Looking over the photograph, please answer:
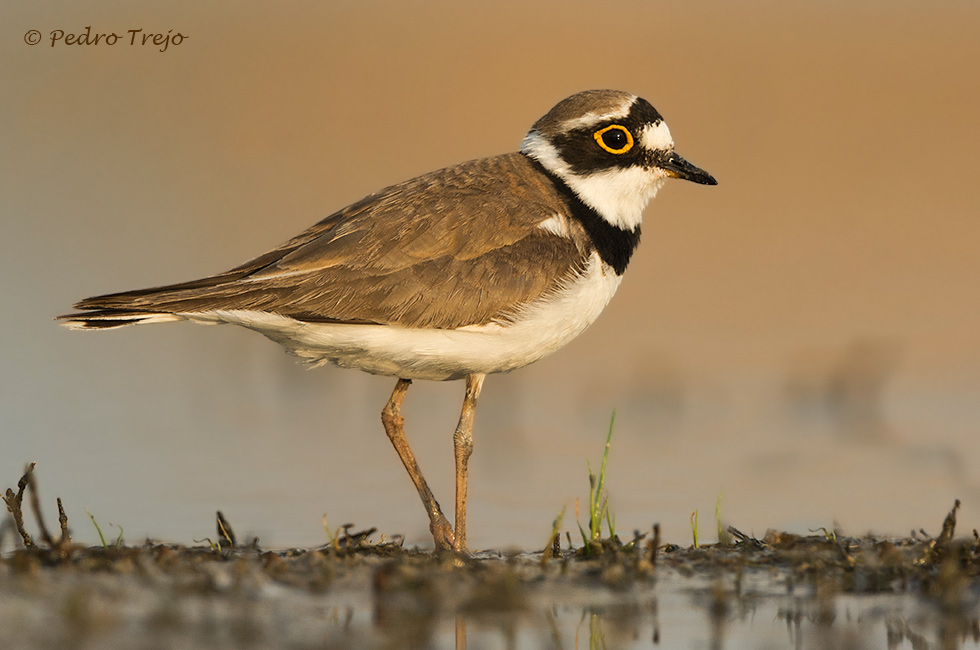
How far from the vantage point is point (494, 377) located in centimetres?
1123

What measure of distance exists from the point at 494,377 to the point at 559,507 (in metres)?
3.38

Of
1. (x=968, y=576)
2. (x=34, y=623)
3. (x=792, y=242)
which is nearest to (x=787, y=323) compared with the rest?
(x=792, y=242)

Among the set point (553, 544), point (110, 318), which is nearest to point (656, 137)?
point (553, 544)

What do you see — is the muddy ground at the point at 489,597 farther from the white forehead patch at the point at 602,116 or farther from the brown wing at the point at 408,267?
the white forehead patch at the point at 602,116

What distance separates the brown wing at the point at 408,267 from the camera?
655 cm

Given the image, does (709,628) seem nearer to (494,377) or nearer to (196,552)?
(196,552)

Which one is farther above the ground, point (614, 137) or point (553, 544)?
point (614, 137)

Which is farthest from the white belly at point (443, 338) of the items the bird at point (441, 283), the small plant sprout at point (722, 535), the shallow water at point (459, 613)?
the shallow water at point (459, 613)

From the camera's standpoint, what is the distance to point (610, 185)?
24.3 feet

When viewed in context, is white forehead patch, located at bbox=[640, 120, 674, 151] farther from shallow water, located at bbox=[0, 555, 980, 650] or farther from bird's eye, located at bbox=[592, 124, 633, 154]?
shallow water, located at bbox=[0, 555, 980, 650]

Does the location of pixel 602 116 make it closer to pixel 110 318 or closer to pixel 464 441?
pixel 464 441

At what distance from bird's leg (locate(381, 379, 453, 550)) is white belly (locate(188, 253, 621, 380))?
1.72 feet

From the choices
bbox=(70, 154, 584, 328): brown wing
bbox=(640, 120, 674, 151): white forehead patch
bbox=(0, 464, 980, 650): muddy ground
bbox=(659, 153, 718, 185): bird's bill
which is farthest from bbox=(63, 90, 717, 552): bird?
bbox=(0, 464, 980, 650): muddy ground

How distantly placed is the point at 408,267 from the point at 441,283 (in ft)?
0.64
